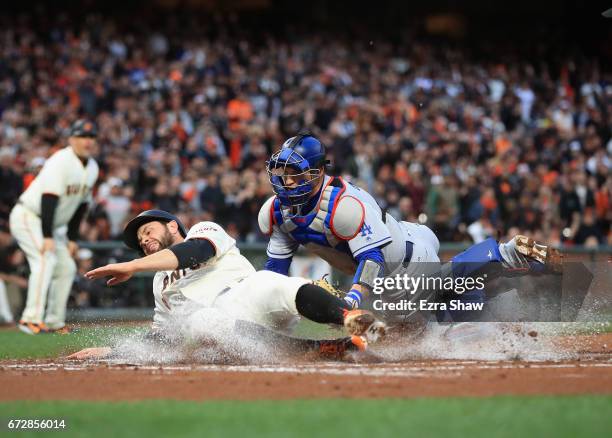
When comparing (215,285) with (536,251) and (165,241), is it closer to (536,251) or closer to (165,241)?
(165,241)

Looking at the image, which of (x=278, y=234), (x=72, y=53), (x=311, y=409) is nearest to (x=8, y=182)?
(x=72, y=53)

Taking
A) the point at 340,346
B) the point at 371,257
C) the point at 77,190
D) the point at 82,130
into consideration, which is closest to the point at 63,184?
the point at 77,190

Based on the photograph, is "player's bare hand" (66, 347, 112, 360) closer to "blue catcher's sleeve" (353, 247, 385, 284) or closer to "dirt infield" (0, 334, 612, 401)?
"dirt infield" (0, 334, 612, 401)

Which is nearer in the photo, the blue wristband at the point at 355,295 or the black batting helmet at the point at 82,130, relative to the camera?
the blue wristband at the point at 355,295

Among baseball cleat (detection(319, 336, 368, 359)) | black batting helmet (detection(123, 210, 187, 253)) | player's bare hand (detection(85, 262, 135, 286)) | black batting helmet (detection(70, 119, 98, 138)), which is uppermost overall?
black batting helmet (detection(70, 119, 98, 138))

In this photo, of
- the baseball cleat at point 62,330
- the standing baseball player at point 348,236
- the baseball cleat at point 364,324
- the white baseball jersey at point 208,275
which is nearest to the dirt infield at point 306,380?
the baseball cleat at point 364,324

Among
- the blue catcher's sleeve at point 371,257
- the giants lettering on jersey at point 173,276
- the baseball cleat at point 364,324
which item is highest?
the blue catcher's sleeve at point 371,257

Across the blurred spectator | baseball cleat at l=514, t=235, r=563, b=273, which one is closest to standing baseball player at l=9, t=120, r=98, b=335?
the blurred spectator

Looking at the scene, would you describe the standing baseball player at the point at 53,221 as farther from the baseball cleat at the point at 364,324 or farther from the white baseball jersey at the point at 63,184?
the baseball cleat at the point at 364,324
